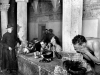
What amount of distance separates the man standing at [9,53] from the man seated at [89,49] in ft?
10.8

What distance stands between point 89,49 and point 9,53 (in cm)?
352

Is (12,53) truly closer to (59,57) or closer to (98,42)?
(59,57)

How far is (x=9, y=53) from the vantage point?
16.8 feet

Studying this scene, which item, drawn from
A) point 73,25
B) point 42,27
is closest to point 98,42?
point 73,25

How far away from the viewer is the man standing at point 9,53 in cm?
496

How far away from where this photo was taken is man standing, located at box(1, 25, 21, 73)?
496 cm

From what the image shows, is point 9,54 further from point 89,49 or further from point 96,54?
point 96,54

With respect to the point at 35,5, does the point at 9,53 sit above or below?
below

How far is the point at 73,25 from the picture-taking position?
3387mm

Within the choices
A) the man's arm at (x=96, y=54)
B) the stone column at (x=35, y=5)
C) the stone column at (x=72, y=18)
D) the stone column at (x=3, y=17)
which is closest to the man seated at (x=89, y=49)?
the man's arm at (x=96, y=54)

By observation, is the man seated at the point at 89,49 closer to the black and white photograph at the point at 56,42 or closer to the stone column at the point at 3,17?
the black and white photograph at the point at 56,42

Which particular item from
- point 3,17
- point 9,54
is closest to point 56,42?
point 9,54

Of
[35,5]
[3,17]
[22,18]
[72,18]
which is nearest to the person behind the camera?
[72,18]

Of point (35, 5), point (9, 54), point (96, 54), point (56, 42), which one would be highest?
point (35, 5)
